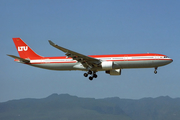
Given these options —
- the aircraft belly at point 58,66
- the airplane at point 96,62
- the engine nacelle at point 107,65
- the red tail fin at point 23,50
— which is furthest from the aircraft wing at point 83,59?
the red tail fin at point 23,50

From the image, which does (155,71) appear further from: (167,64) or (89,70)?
(89,70)

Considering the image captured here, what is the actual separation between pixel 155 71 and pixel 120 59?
22.7 feet

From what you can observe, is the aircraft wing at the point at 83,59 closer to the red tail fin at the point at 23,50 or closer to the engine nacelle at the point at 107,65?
the engine nacelle at the point at 107,65

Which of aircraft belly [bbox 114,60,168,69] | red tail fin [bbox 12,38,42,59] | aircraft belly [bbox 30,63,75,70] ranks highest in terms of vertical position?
red tail fin [bbox 12,38,42,59]

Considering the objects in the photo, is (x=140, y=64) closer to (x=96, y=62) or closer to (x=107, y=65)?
(x=107, y=65)

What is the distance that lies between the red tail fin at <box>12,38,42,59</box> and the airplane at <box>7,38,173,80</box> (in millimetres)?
1949

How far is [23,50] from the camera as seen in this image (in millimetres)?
61219

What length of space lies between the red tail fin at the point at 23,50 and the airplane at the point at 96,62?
195cm

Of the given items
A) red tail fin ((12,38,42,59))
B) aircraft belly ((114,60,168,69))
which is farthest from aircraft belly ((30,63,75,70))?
aircraft belly ((114,60,168,69))

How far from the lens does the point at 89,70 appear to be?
5453 centimetres

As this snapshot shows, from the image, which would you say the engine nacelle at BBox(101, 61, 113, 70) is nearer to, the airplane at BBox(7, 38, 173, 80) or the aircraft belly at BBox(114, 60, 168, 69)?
the airplane at BBox(7, 38, 173, 80)

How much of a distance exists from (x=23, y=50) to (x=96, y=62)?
17.2 m

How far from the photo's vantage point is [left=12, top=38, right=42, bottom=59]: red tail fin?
6007cm

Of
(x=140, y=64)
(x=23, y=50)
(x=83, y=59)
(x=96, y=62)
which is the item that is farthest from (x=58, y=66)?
(x=140, y=64)
